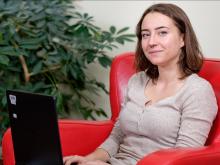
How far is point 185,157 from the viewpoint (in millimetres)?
1282

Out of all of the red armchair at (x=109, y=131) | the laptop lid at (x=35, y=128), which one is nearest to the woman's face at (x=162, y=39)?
the red armchair at (x=109, y=131)

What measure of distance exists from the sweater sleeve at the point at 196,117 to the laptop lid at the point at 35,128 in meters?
0.44

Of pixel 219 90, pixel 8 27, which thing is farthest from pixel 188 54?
pixel 8 27

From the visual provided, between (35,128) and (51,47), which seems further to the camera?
(51,47)

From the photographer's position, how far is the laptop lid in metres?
1.25

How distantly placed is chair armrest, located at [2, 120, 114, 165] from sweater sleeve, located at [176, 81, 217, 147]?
48 cm

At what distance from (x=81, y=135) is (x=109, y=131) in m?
0.14

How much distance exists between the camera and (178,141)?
4.77ft

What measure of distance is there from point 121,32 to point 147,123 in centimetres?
106

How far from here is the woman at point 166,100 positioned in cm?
146

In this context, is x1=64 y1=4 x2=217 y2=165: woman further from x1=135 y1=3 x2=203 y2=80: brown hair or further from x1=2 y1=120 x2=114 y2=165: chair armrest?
x1=2 y1=120 x2=114 y2=165: chair armrest

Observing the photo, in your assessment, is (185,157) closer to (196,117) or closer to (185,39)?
(196,117)

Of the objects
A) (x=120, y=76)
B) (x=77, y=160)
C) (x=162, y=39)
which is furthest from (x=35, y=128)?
(x=120, y=76)

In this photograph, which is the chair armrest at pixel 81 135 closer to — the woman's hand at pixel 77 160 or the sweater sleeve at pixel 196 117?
the woman's hand at pixel 77 160
